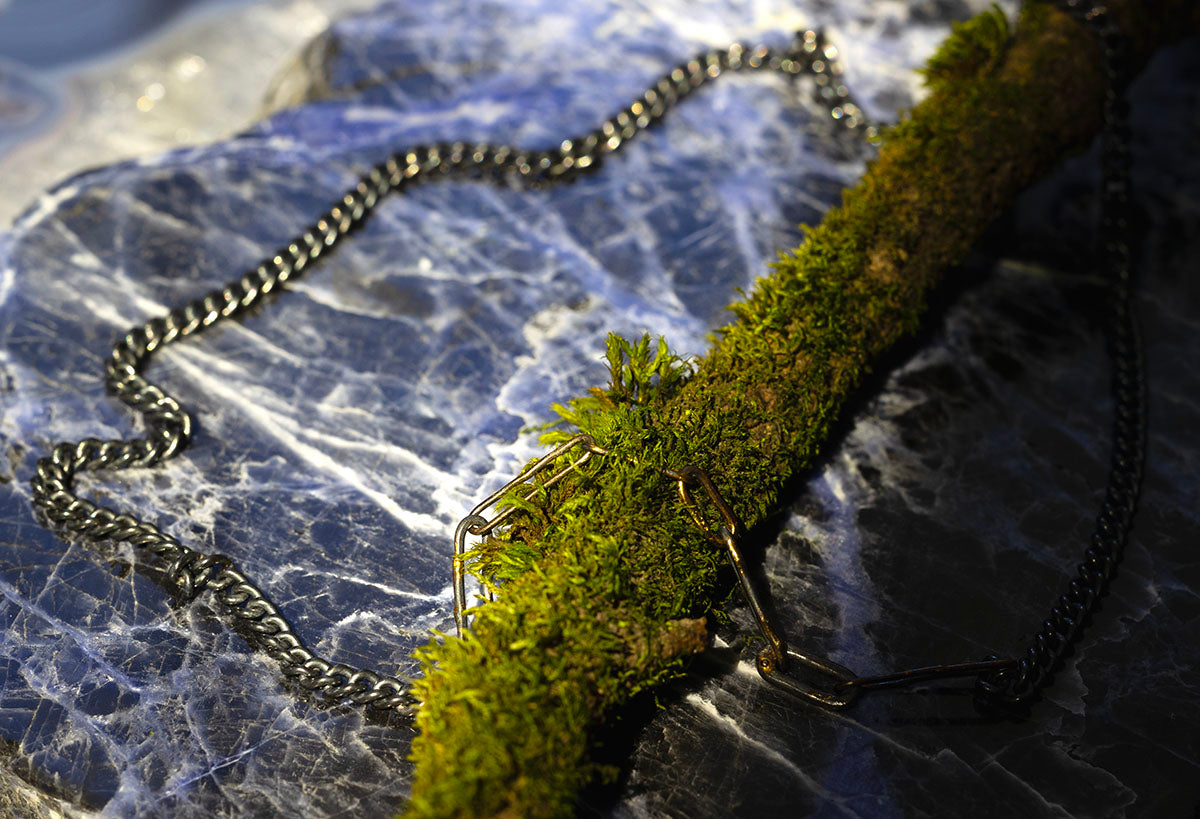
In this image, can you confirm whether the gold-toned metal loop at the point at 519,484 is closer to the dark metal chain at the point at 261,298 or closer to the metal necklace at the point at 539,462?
the metal necklace at the point at 539,462

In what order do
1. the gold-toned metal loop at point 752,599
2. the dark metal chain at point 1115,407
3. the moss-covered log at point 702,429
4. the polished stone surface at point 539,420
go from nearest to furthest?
the moss-covered log at point 702,429
the gold-toned metal loop at point 752,599
the polished stone surface at point 539,420
the dark metal chain at point 1115,407

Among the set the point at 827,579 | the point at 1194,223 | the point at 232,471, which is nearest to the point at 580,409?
the point at 827,579

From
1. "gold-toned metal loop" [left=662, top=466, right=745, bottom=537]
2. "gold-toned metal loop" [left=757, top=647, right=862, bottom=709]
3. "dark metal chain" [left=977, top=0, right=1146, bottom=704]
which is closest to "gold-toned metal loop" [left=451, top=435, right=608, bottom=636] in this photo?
"gold-toned metal loop" [left=662, top=466, right=745, bottom=537]

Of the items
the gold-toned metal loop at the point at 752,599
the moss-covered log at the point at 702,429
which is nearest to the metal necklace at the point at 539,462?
the gold-toned metal loop at the point at 752,599

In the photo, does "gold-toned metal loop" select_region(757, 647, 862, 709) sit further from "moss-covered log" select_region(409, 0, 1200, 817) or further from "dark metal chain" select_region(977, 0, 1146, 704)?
"dark metal chain" select_region(977, 0, 1146, 704)

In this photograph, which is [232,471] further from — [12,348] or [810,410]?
[810,410]

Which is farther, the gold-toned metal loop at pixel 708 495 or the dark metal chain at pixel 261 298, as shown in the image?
the dark metal chain at pixel 261 298
